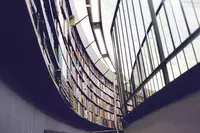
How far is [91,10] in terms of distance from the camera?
392 centimetres

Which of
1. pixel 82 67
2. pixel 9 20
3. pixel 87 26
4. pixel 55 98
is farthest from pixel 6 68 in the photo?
pixel 87 26

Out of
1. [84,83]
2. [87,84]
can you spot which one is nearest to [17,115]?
[84,83]

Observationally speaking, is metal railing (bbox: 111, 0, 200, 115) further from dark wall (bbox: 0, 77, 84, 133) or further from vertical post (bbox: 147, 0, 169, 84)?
dark wall (bbox: 0, 77, 84, 133)

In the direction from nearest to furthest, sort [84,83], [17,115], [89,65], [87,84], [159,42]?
1. [159,42]
2. [17,115]
3. [84,83]
4. [87,84]
5. [89,65]

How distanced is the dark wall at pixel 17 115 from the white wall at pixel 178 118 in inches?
30.8

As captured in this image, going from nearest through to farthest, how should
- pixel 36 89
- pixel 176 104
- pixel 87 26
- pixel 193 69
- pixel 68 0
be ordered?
pixel 193 69, pixel 176 104, pixel 36 89, pixel 68 0, pixel 87 26

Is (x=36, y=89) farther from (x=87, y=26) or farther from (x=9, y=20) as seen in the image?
(x=87, y=26)

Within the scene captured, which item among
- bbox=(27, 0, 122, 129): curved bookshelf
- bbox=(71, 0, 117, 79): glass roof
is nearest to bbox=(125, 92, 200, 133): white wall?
bbox=(27, 0, 122, 129): curved bookshelf

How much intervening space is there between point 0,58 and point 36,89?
1.72 feet

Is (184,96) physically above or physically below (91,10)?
below

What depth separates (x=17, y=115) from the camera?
1299 millimetres

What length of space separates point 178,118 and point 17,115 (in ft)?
3.20

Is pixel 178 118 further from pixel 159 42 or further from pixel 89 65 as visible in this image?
pixel 89 65

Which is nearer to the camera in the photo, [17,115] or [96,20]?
[17,115]
